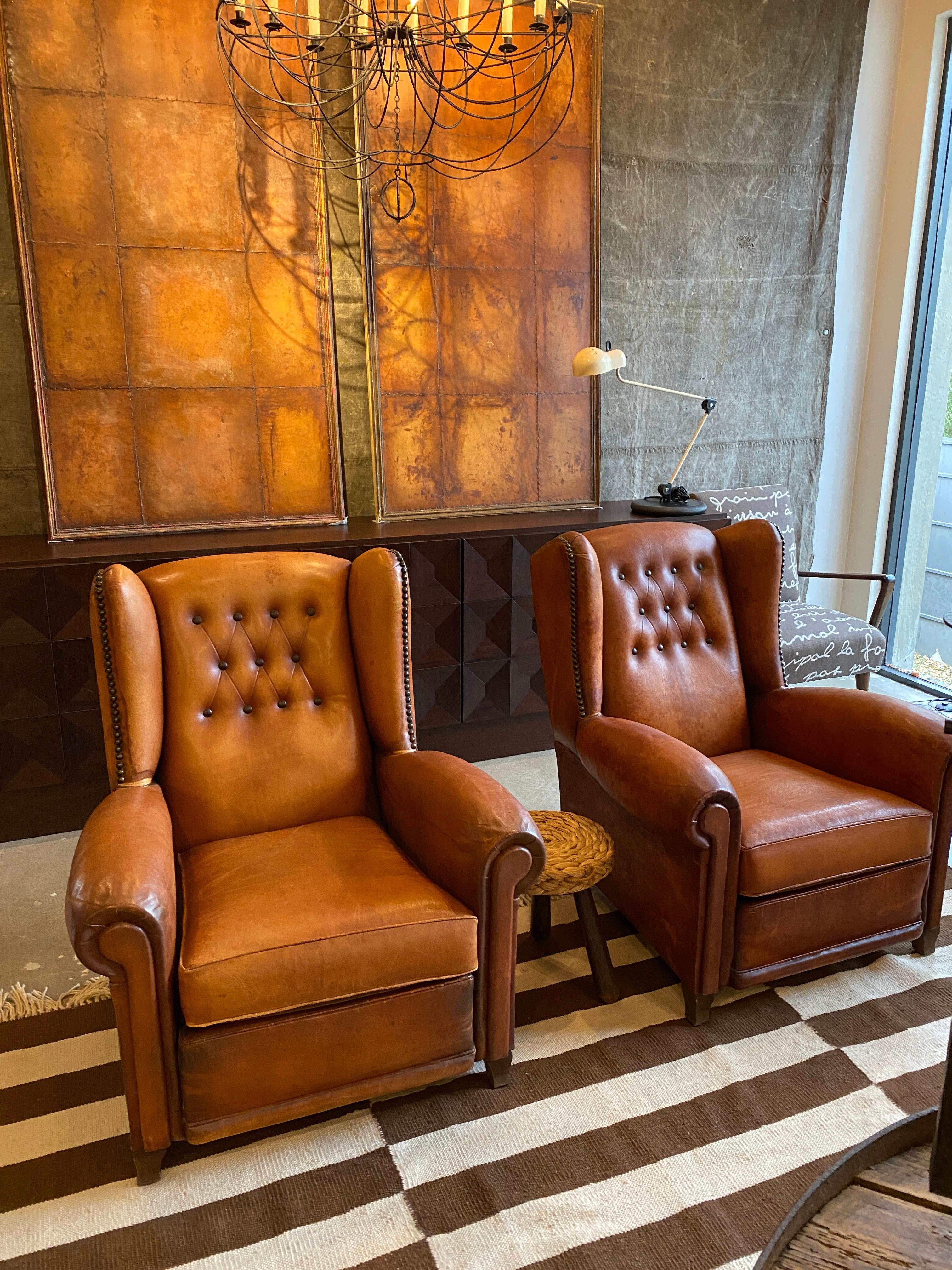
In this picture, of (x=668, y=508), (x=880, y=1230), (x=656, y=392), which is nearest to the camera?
(x=880, y=1230)

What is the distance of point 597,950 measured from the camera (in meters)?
2.29

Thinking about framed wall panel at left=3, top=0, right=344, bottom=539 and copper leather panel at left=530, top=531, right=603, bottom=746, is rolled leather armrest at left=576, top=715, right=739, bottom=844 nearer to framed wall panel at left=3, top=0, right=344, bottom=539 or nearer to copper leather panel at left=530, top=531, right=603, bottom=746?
copper leather panel at left=530, top=531, right=603, bottom=746

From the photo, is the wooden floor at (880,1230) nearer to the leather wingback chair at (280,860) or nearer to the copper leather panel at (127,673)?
the leather wingback chair at (280,860)

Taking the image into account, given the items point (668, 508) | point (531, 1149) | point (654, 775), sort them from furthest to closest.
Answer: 1. point (668, 508)
2. point (654, 775)
3. point (531, 1149)

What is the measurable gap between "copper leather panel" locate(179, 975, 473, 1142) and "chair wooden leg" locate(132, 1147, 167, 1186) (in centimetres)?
7

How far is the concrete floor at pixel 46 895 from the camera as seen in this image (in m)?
2.43

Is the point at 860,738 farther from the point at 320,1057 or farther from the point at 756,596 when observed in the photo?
the point at 320,1057

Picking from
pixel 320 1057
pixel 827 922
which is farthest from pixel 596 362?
pixel 320 1057

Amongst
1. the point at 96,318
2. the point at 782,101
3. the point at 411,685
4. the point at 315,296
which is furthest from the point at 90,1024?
the point at 782,101

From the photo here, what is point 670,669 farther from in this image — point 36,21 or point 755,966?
point 36,21

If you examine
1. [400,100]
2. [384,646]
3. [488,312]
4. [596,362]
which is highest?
[400,100]

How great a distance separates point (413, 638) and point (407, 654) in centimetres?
108

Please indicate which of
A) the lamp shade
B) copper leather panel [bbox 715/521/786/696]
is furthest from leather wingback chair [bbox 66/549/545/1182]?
the lamp shade

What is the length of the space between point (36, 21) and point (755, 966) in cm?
337
